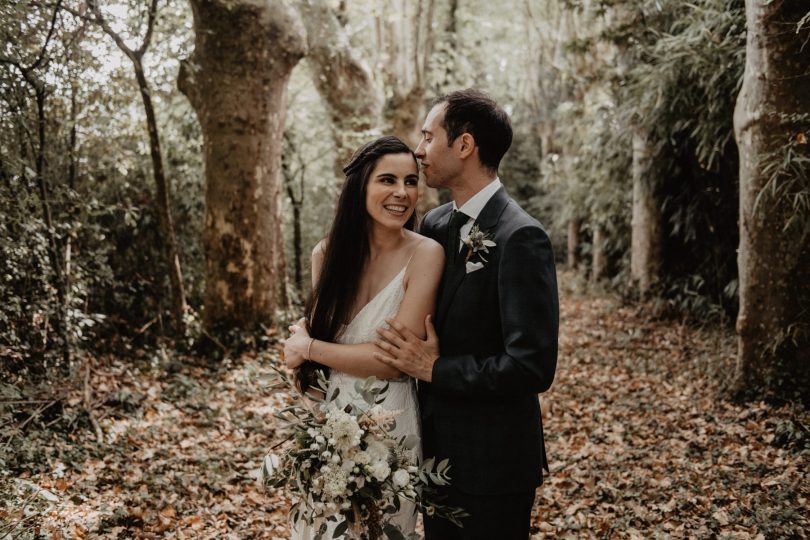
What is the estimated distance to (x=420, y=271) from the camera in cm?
246

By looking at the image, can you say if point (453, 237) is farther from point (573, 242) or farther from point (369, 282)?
point (573, 242)

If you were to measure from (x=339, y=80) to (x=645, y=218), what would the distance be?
584 cm

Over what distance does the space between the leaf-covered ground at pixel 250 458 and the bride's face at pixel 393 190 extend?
821 mm

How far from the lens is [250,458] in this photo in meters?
5.16

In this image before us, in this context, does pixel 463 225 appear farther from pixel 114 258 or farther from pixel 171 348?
pixel 114 258

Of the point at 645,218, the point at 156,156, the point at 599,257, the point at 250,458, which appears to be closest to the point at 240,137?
the point at 156,156

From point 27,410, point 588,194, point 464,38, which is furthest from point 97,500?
point 464,38

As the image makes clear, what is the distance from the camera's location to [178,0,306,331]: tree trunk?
275 inches

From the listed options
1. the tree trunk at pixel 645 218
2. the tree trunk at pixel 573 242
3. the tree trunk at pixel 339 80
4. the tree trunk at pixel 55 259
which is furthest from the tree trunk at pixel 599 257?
the tree trunk at pixel 55 259

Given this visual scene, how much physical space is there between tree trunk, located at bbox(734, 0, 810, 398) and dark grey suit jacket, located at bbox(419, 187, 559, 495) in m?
3.98

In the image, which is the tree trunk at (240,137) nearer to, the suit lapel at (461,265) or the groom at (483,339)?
the groom at (483,339)

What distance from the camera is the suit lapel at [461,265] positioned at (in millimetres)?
2396

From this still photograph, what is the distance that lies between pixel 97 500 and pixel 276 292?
150 inches

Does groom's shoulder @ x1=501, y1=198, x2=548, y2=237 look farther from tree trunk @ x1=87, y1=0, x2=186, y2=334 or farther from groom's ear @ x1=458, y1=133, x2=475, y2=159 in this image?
tree trunk @ x1=87, y1=0, x2=186, y2=334
